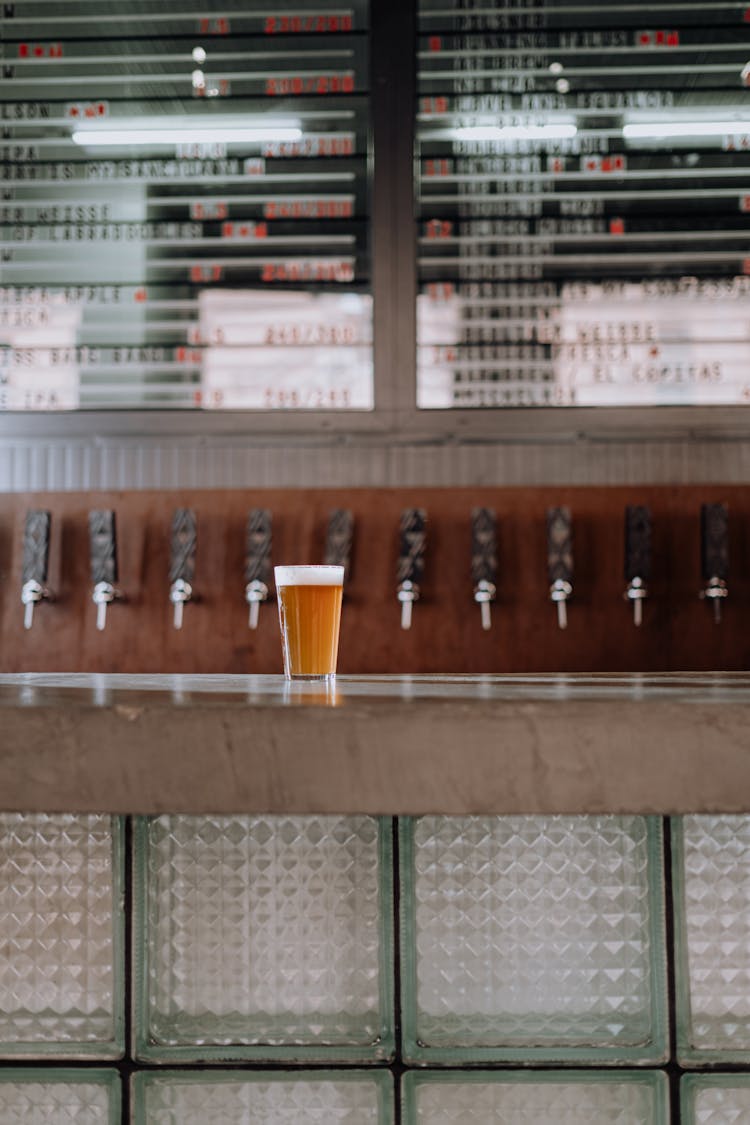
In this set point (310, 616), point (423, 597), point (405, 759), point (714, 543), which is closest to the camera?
point (405, 759)

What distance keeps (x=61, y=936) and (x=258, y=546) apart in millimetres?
1476

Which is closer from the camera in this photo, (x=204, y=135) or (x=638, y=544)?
(x=638, y=544)

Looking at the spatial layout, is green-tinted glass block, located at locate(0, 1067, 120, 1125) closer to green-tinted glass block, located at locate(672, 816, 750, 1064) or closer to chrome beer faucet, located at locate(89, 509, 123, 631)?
green-tinted glass block, located at locate(672, 816, 750, 1064)

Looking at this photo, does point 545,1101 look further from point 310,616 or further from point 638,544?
point 638,544

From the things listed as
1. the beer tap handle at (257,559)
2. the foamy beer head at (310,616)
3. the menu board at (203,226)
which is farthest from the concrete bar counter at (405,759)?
the menu board at (203,226)

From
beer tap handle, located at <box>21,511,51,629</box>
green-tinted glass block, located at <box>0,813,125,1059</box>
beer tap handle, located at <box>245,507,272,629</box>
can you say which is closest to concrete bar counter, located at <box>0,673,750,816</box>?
green-tinted glass block, located at <box>0,813,125,1059</box>

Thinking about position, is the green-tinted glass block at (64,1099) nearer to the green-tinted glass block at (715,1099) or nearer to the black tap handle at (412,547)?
the green-tinted glass block at (715,1099)

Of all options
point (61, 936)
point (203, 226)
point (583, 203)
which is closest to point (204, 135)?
point (203, 226)

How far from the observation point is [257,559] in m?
2.21

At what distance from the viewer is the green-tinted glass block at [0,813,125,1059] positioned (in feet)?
2.54

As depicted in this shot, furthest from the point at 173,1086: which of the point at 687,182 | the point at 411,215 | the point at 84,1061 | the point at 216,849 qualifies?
the point at 687,182

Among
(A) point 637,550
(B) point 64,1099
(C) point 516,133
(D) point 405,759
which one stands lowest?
(B) point 64,1099

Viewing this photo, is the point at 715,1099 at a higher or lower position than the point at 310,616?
lower

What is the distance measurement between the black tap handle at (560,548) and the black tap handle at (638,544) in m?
0.13
